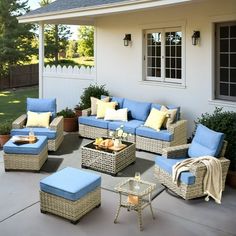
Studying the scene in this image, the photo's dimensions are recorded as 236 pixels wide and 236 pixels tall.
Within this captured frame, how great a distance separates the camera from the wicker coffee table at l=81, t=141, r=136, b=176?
6216 millimetres

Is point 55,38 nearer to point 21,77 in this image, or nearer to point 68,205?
point 21,77

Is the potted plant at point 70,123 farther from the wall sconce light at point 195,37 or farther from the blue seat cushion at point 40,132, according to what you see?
the wall sconce light at point 195,37

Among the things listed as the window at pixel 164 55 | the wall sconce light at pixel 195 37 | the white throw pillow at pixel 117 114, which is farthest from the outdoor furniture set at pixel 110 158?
the wall sconce light at pixel 195 37

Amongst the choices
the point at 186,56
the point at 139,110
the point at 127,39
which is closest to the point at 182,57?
the point at 186,56

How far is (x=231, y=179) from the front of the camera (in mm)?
5816

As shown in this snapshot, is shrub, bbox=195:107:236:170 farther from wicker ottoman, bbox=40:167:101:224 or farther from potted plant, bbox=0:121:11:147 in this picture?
potted plant, bbox=0:121:11:147

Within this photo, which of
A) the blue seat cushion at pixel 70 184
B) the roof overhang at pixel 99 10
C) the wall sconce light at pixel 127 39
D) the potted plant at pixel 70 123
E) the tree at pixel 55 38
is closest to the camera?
the blue seat cushion at pixel 70 184

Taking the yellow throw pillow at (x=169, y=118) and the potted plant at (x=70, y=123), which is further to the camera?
the potted plant at (x=70, y=123)

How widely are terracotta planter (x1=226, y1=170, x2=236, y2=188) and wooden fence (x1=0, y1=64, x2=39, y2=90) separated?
15458 millimetres

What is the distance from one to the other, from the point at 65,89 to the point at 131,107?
324 centimetres

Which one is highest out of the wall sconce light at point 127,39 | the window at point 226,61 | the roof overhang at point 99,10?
the roof overhang at point 99,10

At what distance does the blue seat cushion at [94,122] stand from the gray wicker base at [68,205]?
3346 millimetres

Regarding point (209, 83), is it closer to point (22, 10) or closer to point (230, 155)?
point (230, 155)

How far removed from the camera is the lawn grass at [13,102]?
1191cm
